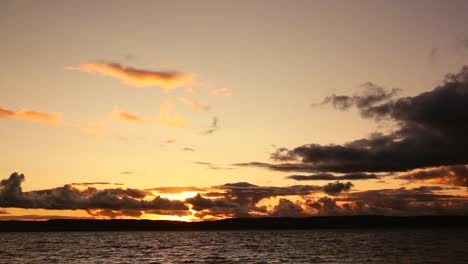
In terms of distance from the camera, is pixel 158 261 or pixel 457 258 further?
pixel 158 261

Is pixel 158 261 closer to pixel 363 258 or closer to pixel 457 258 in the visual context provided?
pixel 363 258

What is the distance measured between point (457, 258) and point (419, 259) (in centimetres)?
731

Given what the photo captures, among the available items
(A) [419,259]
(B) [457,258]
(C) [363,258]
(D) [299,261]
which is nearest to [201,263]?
(D) [299,261]

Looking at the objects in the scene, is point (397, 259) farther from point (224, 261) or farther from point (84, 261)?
point (84, 261)

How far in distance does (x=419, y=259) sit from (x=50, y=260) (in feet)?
254

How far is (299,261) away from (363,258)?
46.2 feet

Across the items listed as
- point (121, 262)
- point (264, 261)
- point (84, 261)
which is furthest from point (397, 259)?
point (84, 261)

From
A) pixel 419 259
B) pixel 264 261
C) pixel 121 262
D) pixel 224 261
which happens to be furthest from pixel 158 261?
pixel 419 259

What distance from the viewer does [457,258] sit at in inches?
4122

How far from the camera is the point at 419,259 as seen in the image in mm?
104750

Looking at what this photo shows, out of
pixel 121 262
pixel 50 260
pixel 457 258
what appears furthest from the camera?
pixel 50 260

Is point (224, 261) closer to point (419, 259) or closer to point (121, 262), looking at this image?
point (121, 262)

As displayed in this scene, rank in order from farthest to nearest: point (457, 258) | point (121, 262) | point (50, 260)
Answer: point (50, 260), point (121, 262), point (457, 258)

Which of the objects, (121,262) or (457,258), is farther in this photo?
(121,262)
